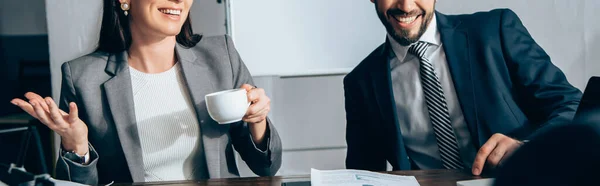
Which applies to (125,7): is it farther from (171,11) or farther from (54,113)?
(54,113)

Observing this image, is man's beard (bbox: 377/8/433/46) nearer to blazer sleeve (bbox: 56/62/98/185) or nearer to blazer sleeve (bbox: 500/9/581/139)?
blazer sleeve (bbox: 500/9/581/139)

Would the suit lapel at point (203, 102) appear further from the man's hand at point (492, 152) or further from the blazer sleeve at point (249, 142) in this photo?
the man's hand at point (492, 152)

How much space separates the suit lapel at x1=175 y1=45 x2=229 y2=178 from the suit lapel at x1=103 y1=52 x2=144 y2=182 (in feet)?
0.55

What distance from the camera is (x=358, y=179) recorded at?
3.47 feet

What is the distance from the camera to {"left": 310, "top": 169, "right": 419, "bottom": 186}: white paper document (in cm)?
102

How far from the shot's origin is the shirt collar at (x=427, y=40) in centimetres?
153

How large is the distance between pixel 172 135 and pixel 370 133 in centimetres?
59

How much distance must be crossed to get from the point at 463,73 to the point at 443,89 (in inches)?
2.9

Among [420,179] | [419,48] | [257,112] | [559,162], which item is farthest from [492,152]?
[559,162]

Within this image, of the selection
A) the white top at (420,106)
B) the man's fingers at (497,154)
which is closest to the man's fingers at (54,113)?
the white top at (420,106)

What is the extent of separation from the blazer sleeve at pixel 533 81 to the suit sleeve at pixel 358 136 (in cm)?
41

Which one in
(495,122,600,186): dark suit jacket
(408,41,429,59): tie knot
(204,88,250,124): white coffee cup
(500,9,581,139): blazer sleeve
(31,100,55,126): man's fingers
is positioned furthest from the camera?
(408,41,429,59): tie knot

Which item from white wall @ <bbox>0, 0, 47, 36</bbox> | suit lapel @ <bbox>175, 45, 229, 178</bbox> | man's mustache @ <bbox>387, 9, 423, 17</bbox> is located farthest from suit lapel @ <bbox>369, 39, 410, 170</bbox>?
white wall @ <bbox>0, 0, 47, 36</bbox>

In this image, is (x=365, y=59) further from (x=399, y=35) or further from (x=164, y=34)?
(x=164, y=34)
